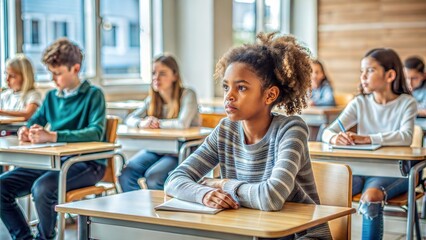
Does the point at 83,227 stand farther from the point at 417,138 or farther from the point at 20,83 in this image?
the point at 20,83

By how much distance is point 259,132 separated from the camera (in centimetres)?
238

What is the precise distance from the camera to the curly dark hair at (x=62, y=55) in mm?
3979

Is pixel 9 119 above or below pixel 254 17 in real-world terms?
below

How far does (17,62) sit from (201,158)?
298cm

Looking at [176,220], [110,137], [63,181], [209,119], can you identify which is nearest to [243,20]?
[209,119]

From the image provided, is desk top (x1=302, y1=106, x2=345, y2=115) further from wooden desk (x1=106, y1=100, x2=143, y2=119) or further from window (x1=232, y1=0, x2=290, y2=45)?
window (x1=232, y1=0, x2=290, y2=45)

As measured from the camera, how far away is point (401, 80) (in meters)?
3.91

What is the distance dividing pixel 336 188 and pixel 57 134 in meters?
1.85

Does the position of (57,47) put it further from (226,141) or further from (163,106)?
(226,141)

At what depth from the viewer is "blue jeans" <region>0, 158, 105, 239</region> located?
12.0ft

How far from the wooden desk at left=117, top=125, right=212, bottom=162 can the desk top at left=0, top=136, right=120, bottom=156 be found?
19.4 inches

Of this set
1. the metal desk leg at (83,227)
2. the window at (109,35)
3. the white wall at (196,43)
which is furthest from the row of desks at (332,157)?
the white wall at (196,43)

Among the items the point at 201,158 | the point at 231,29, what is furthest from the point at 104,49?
the point at 201,158

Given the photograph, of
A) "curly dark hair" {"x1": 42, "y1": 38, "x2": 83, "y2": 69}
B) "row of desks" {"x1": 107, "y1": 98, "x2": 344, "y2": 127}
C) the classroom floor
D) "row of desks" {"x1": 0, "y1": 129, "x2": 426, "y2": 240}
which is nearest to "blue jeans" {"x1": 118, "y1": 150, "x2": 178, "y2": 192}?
the classroom floor
